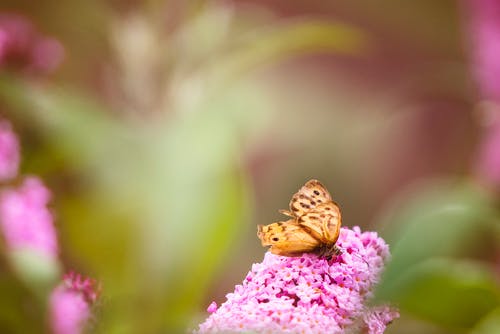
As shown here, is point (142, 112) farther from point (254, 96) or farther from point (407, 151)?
point (407, 151)

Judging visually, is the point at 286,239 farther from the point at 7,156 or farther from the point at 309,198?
the point at 7,156

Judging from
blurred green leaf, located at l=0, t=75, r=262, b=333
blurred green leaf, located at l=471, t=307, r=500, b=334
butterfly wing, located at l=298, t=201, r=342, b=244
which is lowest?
butterfly wing, located at l=298, t=201, r=342, b=244

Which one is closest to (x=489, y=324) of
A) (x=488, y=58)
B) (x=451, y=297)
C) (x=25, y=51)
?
(x=451, y=297)

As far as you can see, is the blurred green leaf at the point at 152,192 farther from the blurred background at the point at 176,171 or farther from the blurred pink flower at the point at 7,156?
the blurred pink flower at the point at 7,156

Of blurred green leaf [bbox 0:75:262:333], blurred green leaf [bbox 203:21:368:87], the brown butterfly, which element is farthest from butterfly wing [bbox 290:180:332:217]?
blurred green leaf [bbox 203:21:368:87]

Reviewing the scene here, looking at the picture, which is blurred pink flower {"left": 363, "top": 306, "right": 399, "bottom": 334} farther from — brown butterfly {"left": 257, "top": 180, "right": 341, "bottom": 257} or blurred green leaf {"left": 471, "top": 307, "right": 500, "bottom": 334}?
blurred green leaf {"left": 471, "top": 307, "right": 500, "bottom": 334}
